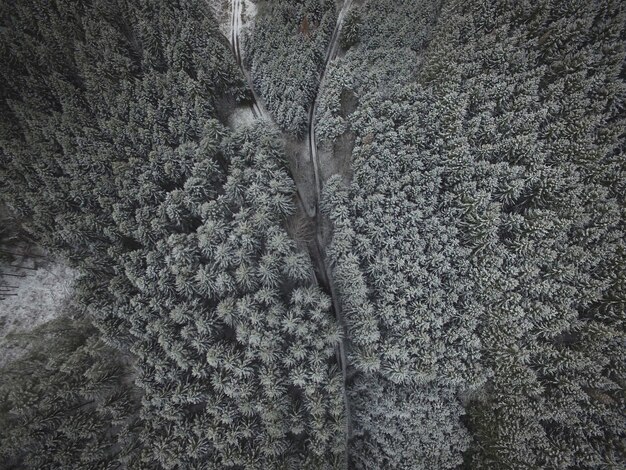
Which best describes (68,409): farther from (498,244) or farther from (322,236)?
(498,244)

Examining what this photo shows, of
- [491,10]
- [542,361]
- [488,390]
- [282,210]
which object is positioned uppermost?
[491,10]

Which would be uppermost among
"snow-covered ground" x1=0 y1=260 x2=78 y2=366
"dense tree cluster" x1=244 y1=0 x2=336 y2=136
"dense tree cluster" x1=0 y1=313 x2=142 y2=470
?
"dense tree cluster" x1=244 y1=0 x2=336 y2=136

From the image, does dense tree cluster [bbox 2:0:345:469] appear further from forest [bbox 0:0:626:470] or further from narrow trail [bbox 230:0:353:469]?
narrow trail [bbox 230:0:353:469]

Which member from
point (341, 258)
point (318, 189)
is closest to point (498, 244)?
point (341, 258)

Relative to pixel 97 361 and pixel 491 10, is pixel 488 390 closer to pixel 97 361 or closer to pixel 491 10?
pixel 97 361

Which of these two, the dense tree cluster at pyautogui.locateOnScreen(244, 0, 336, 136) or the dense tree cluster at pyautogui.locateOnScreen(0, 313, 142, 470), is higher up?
the dense tree cluster at pyautogui.locateOnScreen(244, 0, 336, 136)

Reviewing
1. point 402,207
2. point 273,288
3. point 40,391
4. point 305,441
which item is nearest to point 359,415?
point 305,441

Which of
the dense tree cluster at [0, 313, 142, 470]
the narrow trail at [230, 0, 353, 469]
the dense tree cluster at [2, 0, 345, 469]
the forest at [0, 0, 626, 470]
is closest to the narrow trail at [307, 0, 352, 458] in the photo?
the narrow trail at [230, 0, 353, 469]
